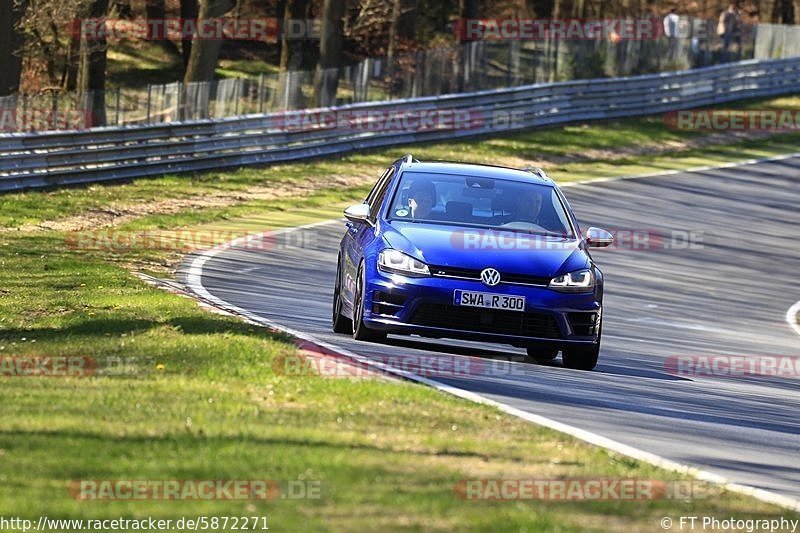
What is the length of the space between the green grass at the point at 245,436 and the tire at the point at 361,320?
0.78m

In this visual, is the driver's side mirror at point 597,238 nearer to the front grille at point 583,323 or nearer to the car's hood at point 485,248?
the car's hood at point 485,248

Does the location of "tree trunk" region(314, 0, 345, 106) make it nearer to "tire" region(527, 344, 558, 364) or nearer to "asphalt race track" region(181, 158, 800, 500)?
"asphalt race track" region(181, 158, 800, 500)

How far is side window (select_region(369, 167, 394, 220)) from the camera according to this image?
14195mm

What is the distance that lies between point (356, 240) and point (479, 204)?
3.65ft

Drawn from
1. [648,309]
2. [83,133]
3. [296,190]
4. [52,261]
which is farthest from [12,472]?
[296,190]

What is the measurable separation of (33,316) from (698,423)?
21.5ft

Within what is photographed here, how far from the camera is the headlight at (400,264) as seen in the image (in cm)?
1286

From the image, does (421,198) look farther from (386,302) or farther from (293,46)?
(293,46)

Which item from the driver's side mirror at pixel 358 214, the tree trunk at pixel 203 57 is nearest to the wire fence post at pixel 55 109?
the tree trunk at pixel 203 57

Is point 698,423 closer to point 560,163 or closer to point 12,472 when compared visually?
point 12,472

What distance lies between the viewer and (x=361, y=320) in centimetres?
1328

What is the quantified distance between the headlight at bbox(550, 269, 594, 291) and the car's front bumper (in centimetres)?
5

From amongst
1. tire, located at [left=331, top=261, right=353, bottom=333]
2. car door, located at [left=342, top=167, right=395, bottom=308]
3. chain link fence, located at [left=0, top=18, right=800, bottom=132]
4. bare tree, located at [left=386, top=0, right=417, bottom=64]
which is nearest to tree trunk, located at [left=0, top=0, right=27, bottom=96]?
chain link fence, located at [left=0, top=18, right=800, bottom=132]

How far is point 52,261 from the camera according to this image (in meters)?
20.4
